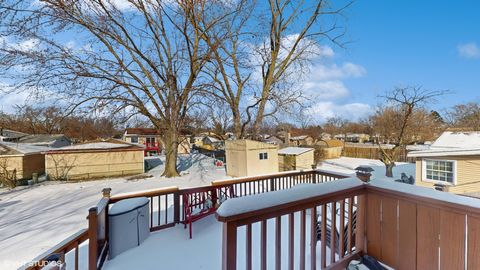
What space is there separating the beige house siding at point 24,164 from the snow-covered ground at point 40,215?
94.0 inches

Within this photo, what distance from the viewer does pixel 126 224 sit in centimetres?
342

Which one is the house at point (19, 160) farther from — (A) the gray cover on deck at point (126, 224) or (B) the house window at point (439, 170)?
(B) the house window at point (439, 170)

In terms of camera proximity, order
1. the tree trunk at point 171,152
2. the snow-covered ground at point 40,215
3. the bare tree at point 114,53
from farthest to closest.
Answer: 1. the tree trunk at point 171,152
2. the bare tree at point 114,53
3. the snow-covered ground at point 40,215

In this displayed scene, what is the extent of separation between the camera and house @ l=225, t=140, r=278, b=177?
12.2 metres

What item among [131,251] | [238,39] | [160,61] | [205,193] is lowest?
[131,251]

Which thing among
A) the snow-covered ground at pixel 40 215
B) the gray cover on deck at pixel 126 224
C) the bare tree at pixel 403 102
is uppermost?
the bare tree at pixel 403 102

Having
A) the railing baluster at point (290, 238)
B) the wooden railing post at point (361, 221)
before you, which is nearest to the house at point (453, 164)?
the wooden railing post at point (361, 221)

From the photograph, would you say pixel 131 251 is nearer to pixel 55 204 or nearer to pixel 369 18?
pixel 55 204

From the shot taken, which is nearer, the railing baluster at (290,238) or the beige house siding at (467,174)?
the railing baluster at (290,238)

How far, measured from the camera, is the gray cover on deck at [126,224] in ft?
10.9

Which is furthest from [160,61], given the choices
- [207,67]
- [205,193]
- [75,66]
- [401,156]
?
[401,156]

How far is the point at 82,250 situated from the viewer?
3.85 meters

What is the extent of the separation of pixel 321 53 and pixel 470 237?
37.0ft

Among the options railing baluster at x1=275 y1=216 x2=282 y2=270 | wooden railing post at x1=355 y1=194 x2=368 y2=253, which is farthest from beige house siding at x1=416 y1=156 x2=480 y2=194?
railing baluster at x1=275 y1=216 x2=282 y2=270
